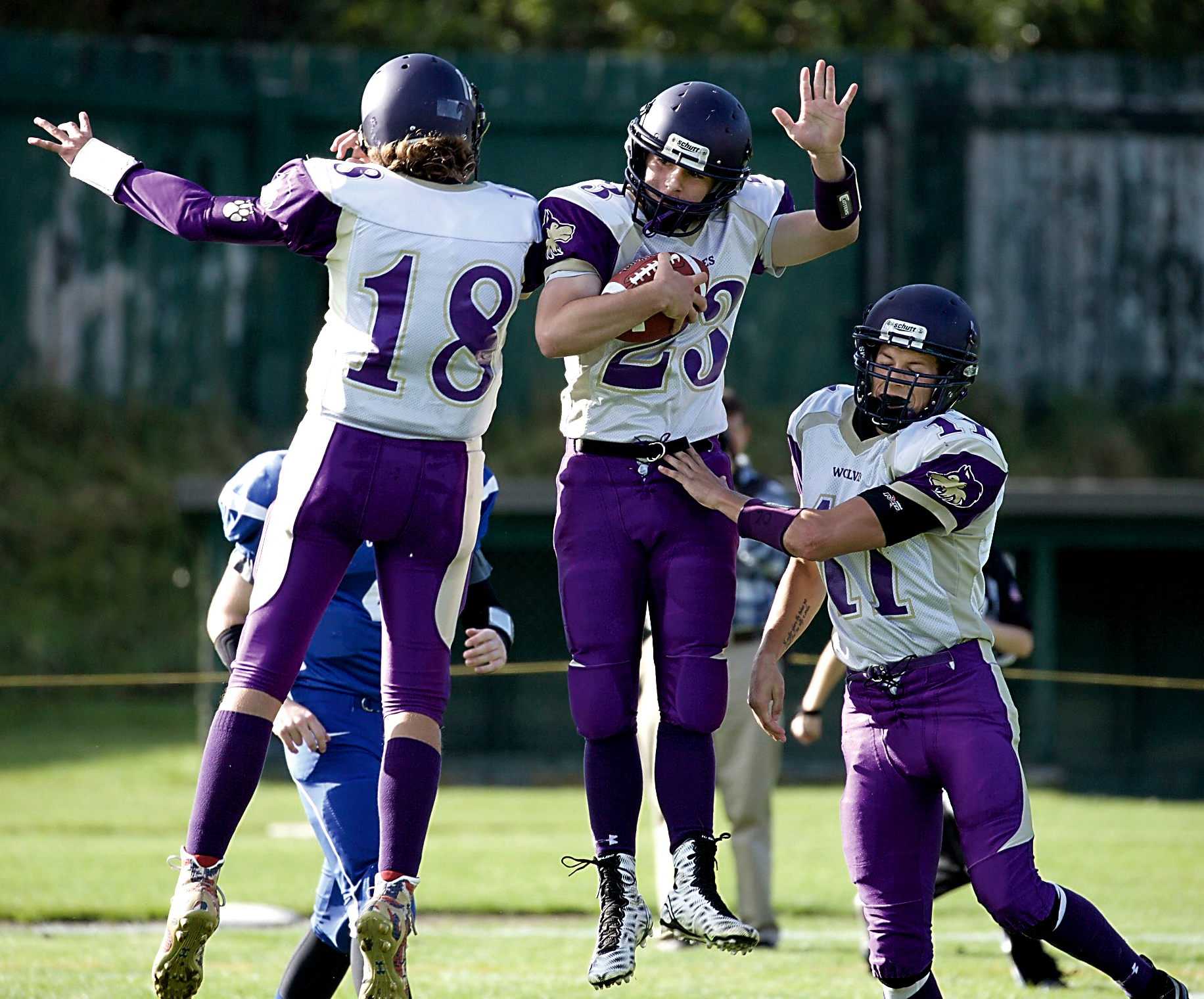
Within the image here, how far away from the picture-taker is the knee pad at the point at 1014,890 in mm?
4742

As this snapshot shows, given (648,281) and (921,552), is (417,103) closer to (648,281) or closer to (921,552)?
(648,281)

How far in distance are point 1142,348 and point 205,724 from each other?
10873 millimetres

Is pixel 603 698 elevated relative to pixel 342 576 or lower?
lower

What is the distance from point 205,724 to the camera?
14.2 m

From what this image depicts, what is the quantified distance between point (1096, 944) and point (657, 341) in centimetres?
212

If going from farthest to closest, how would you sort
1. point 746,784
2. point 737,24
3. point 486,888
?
point 737,24 → point 486,888 → point 746,784

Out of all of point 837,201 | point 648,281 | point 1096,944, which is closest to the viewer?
point 648,281

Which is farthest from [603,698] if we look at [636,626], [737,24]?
[737,24]

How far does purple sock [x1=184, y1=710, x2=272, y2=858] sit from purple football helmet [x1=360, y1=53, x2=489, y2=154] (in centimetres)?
165

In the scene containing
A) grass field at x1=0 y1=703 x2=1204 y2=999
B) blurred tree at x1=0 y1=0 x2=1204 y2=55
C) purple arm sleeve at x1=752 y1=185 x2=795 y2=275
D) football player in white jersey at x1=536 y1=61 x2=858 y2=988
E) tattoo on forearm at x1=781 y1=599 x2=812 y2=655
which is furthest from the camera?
blurred tree at x1=0 y1=0 x2=1204 y2=55

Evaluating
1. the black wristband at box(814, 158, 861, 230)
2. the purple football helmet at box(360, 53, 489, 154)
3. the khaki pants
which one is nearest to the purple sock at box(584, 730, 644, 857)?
the black wristband at box(814, 158, 861, 230)

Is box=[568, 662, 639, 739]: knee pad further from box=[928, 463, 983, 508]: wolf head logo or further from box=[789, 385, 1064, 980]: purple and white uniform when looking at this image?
box=[928, 463, 983, 508]: wolf head logo

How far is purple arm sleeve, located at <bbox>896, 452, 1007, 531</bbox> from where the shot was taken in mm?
4863

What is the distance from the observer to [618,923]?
15.4 feet
